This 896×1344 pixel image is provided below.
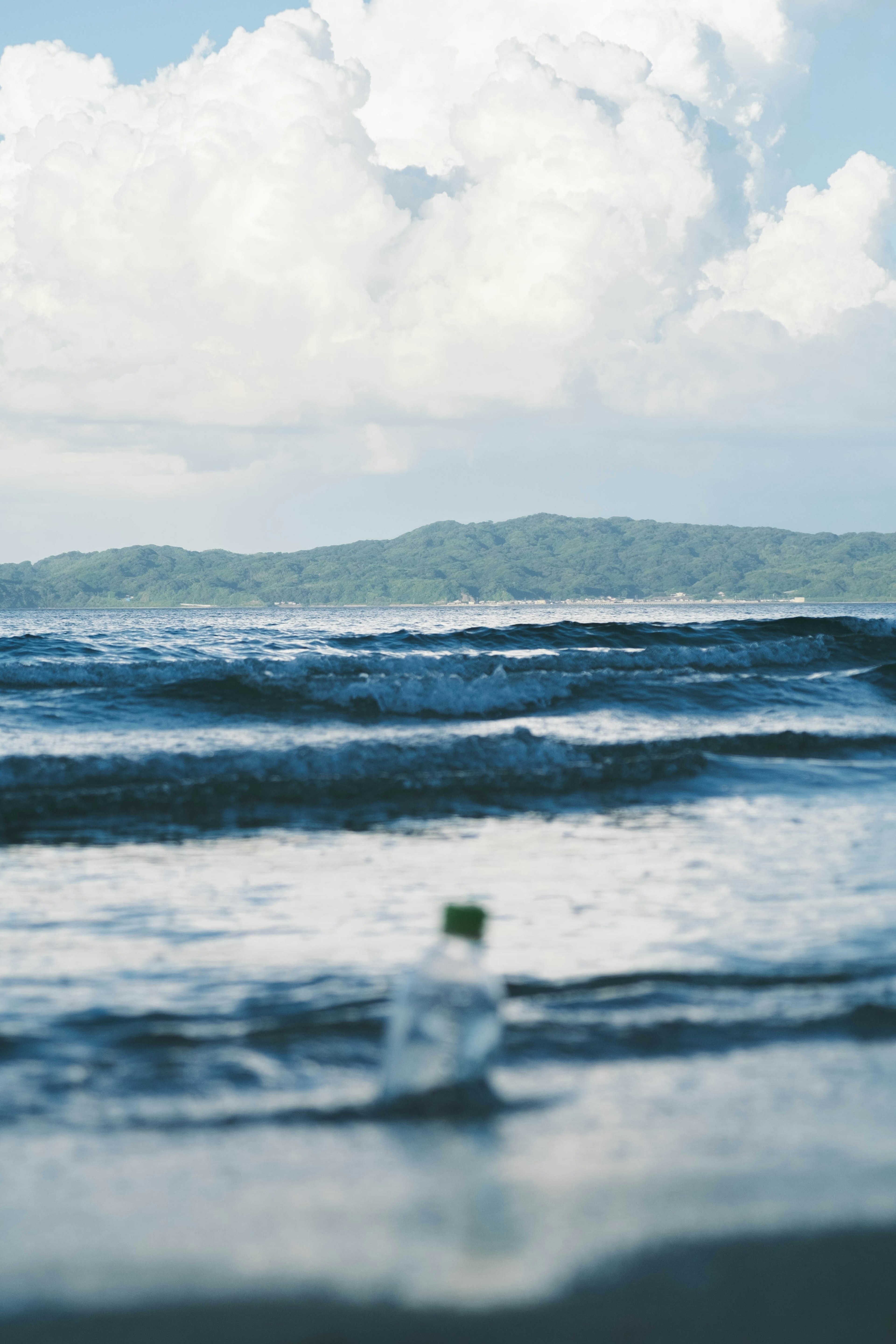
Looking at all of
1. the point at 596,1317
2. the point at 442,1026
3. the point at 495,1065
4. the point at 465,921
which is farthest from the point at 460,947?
the point at 596,1317

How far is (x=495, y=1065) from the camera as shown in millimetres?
2783

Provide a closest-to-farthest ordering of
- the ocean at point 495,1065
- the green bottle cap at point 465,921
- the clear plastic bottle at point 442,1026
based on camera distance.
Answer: the ocean at point 495,1065
the green bottle cap at point 465,921
the clear plastic bottle at point 442,1026

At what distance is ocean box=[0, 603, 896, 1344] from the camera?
1754mm

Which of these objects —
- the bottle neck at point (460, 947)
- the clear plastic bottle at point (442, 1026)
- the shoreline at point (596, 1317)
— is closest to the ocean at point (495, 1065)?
the shoreline at point (596, 1317)

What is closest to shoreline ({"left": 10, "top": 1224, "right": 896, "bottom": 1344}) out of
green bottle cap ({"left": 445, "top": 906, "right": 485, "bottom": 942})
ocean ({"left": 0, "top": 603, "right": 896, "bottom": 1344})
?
ocean ({"left": 0, "top": 603, "right": 896, "bottom": 1344})

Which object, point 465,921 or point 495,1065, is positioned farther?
point 495,1065

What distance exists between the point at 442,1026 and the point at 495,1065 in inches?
10.5

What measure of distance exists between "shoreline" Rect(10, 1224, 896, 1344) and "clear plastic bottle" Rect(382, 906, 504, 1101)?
811 mm

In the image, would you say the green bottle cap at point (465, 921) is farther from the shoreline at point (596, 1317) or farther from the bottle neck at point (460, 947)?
the shoreline at point (596, 1317)

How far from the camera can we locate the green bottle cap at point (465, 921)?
7.20ft

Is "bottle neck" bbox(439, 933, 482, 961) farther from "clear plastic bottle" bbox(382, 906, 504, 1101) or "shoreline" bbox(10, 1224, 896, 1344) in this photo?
"shoreline" bbox(10, 1224, 896, 1344)

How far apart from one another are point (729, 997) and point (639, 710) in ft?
32.3

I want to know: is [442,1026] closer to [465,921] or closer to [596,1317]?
[465,921]

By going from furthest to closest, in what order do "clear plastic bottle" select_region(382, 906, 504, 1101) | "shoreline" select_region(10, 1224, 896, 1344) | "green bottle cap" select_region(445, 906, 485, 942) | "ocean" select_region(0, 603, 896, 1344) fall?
"clear plastic bottle" select_region(382, 906, 504, 1101)
"green bottle cap" select_region(445, 906, 485, 942)
"ocean" select_region(0, 603, 896, 1344)
"shoreline" select_region(10, 1224, 896, 1344)
